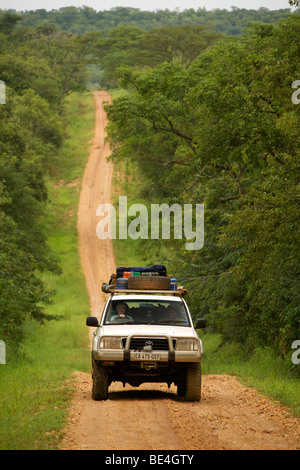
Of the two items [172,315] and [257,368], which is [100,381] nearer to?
[172,315]

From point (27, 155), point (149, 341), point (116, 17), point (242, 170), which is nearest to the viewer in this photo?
point (149, 341)

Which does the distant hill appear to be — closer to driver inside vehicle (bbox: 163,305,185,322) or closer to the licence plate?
driver inside vehicle (bbox: 163,305,185,322)

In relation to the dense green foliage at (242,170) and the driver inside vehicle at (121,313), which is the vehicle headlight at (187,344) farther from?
the dense green foliage at (242,170)

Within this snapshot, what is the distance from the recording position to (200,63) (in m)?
25.5

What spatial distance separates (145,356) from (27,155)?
85.7ft

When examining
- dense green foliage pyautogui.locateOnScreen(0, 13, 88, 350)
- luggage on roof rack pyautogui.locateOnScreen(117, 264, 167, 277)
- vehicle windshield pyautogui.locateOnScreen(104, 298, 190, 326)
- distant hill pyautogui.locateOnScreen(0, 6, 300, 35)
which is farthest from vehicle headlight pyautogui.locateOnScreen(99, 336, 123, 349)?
distant hill pyautogui.locateOnScreen(0, 6, 300, 35)

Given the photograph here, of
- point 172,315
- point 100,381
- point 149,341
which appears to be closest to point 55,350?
point 172,315

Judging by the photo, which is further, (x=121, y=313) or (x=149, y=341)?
(x=121, y=313)

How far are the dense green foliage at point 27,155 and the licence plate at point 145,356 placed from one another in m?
6.23

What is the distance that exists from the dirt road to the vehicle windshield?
1.25 metres

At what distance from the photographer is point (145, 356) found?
33.9 feet

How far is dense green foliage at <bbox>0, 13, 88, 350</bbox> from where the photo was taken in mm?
17922

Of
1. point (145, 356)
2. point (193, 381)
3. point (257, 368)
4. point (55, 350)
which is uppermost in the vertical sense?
point (145, 356)

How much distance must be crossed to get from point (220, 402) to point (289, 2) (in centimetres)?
909
